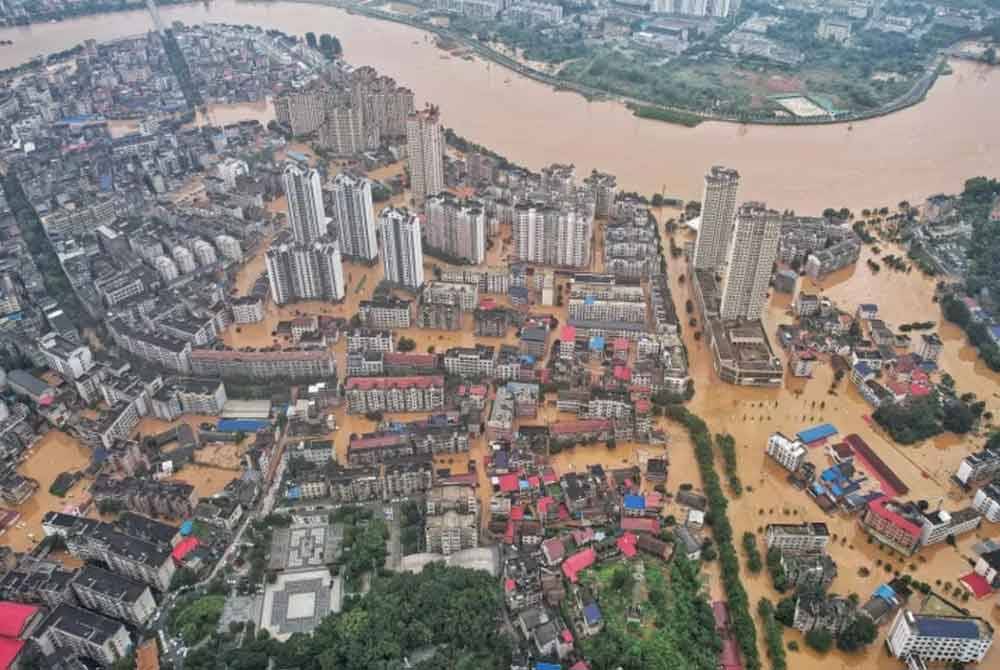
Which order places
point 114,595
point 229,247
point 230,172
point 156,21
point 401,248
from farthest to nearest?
point 156,21 → point 230,172 → point 229,247 → point 401,248 → point 114,595

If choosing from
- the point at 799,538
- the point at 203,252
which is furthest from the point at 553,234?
the point at 799,538

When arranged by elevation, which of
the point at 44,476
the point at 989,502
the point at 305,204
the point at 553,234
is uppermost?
the point at 305,204

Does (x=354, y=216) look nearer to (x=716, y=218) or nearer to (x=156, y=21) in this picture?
(x=716, y=218)

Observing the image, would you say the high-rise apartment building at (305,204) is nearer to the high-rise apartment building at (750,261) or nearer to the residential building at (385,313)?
the residential building at (385,313)

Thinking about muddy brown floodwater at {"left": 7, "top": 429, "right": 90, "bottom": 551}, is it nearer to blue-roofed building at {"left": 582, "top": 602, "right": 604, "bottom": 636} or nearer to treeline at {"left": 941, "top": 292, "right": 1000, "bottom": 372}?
blue-roofed building at {"left": 582, "top": 602, "right": 604, "bottom": 636}

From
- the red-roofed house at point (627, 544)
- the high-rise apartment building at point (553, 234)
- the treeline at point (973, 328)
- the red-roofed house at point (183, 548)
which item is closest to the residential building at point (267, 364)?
the red-roofed house at point (183, 548)

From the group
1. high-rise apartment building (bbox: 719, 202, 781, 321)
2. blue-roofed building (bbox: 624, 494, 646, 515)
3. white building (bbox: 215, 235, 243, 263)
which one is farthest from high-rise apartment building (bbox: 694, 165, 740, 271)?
white building (bbox: 215, 235, 243, 263)
